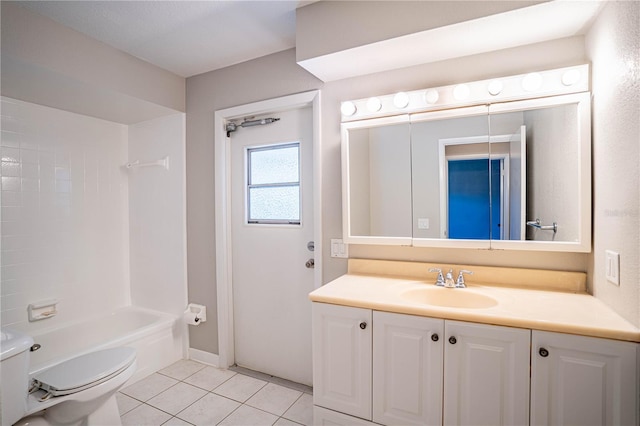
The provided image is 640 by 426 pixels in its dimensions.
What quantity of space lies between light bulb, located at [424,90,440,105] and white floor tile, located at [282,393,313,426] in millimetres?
2002

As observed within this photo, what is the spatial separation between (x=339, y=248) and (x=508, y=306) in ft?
3.25

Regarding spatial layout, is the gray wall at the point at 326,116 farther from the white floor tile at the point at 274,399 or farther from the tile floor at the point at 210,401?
the white floor tile at the point at 274,399

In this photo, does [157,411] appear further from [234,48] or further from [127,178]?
[234,48]

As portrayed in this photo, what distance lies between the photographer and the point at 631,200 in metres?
1.08

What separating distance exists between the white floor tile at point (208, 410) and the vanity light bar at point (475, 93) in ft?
6.55

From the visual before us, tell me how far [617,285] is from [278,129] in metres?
2.06

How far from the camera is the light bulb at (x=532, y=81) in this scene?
1469 mm

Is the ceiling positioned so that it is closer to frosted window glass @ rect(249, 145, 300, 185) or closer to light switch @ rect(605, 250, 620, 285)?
frosted window glass @ rect(249, 145, 300, 185)

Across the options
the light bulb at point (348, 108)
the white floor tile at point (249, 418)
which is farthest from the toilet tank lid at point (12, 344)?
the light bulb at point (348, 108)

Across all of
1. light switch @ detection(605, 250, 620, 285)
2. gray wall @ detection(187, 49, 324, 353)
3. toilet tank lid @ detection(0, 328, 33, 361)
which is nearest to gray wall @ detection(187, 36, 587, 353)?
gray wall @ detection(187, 49, 324, 353)

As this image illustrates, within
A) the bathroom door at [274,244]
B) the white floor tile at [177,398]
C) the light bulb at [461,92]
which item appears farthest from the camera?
the bathroom door at [274,244]

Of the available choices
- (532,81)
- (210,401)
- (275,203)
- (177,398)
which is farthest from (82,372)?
(532,81)

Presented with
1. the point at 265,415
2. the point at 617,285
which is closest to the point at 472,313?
the point at 617,285

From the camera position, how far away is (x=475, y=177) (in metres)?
1.64
